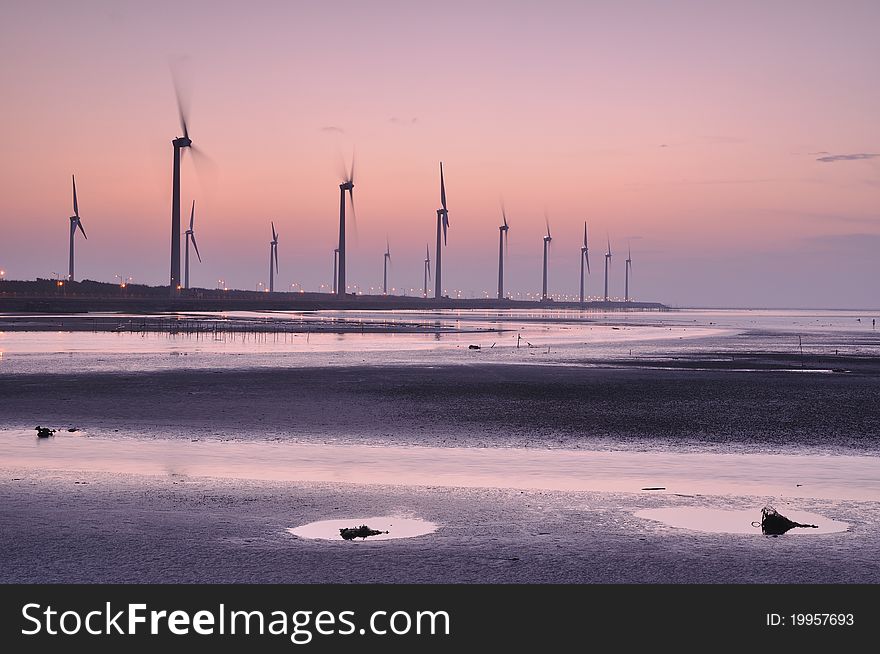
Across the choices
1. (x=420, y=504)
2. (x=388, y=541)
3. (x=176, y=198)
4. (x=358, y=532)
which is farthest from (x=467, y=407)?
(x=176, y=198)

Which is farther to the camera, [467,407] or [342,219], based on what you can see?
[342,219]

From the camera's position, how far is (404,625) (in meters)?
7.68

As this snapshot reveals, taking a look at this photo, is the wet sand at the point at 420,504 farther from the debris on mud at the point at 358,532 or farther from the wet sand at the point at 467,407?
the debris on mud at the point at 358,532

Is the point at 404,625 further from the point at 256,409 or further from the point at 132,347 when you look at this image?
the point at 132,347

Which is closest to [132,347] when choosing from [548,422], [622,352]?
[622,352]

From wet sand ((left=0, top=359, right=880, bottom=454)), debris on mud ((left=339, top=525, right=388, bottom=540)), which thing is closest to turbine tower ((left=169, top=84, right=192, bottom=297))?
wet sand ((left=0, top=359, right=880, bottom=454))

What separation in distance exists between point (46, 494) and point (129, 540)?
3.17 metres

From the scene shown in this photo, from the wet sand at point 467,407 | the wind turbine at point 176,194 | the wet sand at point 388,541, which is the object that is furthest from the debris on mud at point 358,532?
the wind turbine at point 176,194

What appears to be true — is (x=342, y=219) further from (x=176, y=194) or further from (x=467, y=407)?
(x=467, y=407)

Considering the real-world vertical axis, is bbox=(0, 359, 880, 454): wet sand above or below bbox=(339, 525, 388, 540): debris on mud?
below

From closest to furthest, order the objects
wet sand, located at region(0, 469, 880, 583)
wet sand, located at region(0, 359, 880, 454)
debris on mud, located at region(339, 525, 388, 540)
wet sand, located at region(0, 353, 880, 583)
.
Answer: wet sand, located at region(0, 469, 880, 583), wet sand, located at region(0, 353, 880, 583), debris on mud, located at region(339, 525, 388, 540), wet sand, located at region(0, 359, 880, 454)

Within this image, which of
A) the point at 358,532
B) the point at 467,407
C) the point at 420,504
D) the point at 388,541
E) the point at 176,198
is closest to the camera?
the point at 388,541

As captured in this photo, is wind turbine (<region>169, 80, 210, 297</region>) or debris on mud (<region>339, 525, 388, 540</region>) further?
wind turbine (<region>169, 80, 210, 297</region>)

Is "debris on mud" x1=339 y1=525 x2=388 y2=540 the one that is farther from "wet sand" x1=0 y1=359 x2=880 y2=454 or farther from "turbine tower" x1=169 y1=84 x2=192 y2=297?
"turbine tower" x1=169 y1=84 x2=192 y2=297
